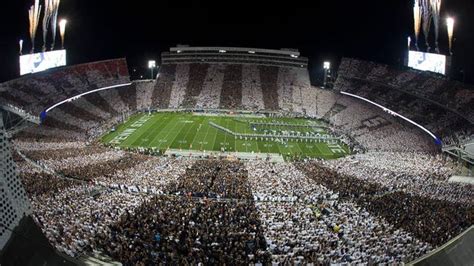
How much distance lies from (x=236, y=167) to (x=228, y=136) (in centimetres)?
1752

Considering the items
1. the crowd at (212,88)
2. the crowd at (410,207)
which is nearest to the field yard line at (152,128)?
the crowd at (212,88)

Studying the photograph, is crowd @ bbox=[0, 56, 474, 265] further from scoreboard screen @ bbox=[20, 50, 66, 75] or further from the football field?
the football field

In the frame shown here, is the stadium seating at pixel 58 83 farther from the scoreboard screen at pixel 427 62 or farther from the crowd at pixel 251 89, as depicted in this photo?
the scoreboard screen at pixel 427 62

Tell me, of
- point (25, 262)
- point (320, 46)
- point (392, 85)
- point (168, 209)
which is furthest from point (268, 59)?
point (25, 262)

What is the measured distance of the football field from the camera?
1820 inches

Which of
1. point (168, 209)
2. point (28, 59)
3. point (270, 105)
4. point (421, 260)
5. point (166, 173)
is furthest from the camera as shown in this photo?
point (270, 105)

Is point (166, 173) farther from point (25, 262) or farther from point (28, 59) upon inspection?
point (28, 59)

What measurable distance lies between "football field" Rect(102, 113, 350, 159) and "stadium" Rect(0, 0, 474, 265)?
10.4 inches

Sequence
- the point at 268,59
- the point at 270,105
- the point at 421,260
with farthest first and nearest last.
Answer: the point at 268,59, the point at 270,105, the point at 421,260

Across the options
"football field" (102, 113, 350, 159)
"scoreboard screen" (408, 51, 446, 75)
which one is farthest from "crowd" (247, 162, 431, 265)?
"scoreboard screen" (408, 51, 446, 75)

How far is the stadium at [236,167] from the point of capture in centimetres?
1588

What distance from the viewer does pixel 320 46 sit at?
89.1 metres

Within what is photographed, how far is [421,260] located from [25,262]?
1219cm

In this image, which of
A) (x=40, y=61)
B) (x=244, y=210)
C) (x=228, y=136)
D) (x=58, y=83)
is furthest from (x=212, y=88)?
(x=244, y=210)
